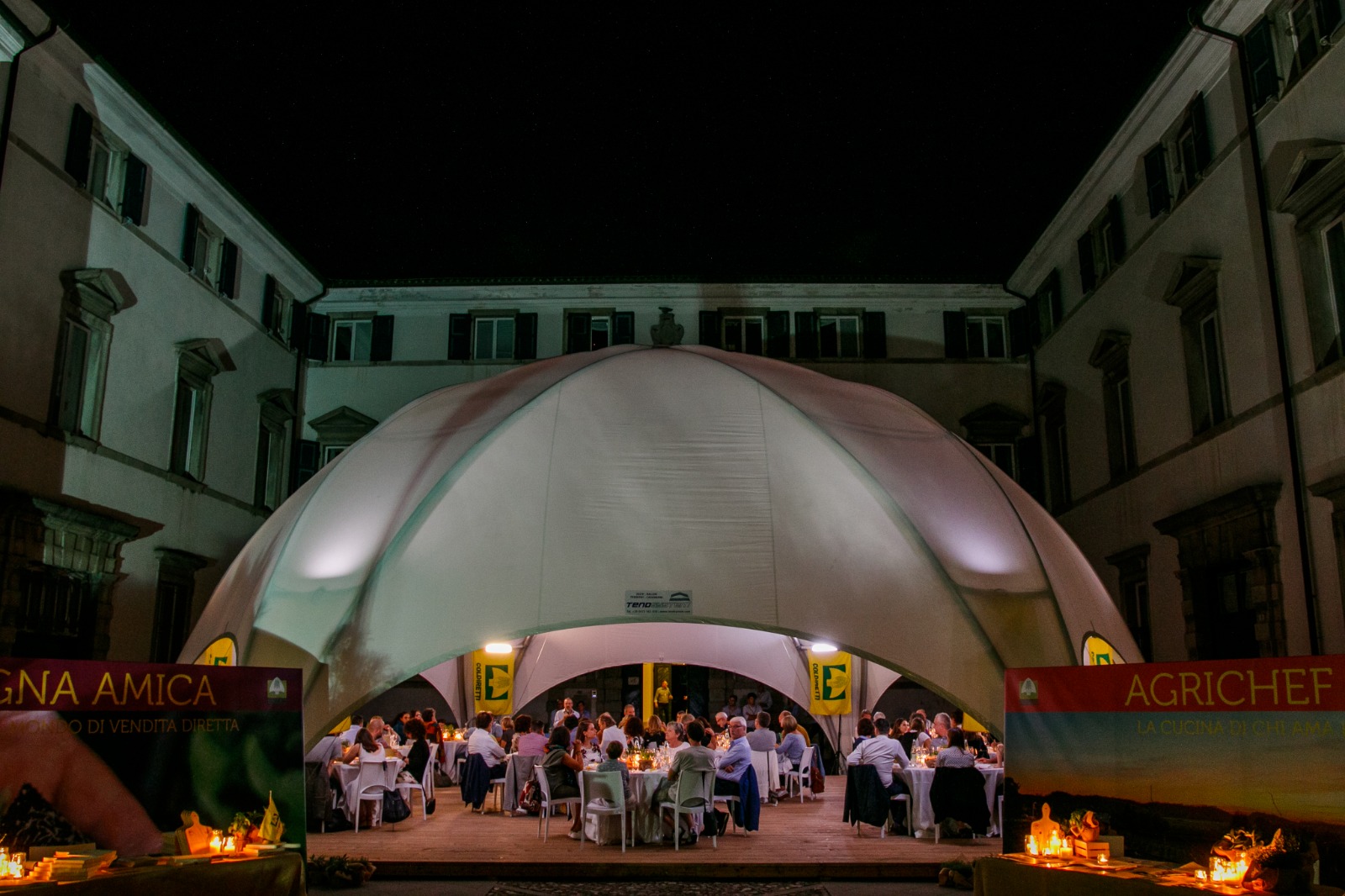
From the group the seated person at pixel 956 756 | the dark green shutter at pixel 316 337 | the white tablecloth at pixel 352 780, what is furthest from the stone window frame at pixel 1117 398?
the dark green shutter at pixel 316 337

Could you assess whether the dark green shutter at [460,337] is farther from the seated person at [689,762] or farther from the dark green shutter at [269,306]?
the seated person at [689,762]

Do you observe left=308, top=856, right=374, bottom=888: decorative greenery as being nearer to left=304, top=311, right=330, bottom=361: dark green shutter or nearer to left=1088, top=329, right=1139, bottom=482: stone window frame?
left=1088, top=329, right=1139, bottom=482: stone window frame

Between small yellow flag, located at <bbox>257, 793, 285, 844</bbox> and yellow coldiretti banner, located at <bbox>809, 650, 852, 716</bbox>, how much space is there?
12.1m

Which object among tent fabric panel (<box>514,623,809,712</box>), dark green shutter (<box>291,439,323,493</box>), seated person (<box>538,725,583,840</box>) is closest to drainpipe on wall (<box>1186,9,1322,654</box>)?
tent fabric panel (<box>514,623,809,712</box>)

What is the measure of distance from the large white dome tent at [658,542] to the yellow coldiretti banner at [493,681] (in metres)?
7.64

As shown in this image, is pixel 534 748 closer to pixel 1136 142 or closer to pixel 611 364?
pixel 611 364

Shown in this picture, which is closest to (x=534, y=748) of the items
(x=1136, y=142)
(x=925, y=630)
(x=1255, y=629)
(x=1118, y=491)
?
(x=925, y=630)

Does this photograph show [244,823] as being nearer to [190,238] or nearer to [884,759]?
[884,759]

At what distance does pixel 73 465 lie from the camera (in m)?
16.0

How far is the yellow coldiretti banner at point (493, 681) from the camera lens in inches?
704

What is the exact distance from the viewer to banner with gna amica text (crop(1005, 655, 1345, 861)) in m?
4.55

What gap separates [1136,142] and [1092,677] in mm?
14817

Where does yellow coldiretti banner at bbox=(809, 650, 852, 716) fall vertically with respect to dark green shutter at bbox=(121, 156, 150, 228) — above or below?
below

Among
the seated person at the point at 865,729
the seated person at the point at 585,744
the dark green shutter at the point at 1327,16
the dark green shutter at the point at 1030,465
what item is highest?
Answer: the dark green shutter at the point at 1327,16
